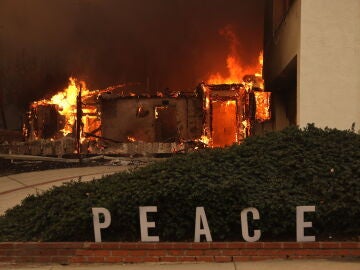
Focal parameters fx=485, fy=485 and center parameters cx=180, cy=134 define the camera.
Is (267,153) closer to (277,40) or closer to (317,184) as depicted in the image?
(317,184)

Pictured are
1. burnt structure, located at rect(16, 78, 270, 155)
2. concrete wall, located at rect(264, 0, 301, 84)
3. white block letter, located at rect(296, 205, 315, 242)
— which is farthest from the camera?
burnt structure, located at rect(16, 78, 270, 155)

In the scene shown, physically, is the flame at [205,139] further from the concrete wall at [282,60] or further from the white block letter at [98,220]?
the white block letter at [98,220]

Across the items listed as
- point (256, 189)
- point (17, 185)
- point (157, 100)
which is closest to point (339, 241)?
point (256, 189)

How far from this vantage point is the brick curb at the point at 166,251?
582 cm

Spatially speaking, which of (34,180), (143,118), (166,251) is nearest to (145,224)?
(166,251)

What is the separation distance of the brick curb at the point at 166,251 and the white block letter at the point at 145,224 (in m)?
0.19

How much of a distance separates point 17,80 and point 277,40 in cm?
2541

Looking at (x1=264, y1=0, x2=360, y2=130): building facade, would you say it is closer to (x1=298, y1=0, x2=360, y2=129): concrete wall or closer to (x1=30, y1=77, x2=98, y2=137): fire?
(x1=298, y1=0, x2=360, y2=129): concrete wall

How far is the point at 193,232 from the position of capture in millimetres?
6320

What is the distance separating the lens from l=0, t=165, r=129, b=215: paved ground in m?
10.0

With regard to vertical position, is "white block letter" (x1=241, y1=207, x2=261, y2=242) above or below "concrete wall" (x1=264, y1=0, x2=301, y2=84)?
below

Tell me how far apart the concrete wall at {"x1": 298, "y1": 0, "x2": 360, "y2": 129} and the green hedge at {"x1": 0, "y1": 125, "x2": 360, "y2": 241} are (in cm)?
370

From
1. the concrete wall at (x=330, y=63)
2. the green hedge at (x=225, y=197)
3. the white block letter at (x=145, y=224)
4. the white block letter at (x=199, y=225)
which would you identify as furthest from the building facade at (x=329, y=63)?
the white block letter at (x=145, y=224)

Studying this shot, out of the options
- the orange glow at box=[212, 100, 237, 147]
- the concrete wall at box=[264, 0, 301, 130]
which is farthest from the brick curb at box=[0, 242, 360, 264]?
the orange glow at box=[212, 100, 237, 147]
